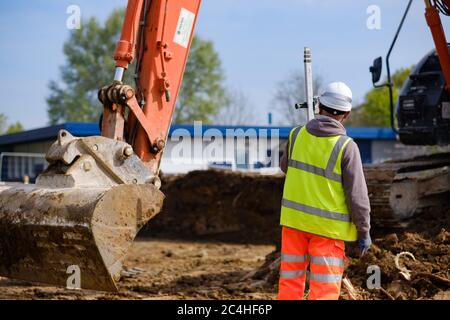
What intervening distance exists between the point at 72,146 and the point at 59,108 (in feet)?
132

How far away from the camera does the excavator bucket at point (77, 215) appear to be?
5.07 meters

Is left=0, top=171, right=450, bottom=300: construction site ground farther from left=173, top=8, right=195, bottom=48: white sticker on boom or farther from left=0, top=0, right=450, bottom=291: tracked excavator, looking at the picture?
left=173, top=8, right=195, bottom=48: white sticker on boom

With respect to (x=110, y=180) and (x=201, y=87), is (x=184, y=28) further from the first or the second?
(x=201, y=87)

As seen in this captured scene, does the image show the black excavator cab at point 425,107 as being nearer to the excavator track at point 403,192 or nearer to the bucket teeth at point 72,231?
the excavator track at point 403,192

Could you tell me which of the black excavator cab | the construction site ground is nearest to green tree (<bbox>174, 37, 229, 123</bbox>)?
the construction site ground

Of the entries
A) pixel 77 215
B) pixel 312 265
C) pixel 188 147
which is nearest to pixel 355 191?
pixel 312 265

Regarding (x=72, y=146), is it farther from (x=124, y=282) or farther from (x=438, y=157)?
(x=438, y=157)

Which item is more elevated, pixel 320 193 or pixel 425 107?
pixel 425 107

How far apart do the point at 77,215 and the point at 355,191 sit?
1.91m

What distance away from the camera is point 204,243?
609 inches

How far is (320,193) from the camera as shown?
15.7 feet

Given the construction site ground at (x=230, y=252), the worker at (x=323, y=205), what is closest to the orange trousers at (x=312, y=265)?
the worker at (x=323, y=205)

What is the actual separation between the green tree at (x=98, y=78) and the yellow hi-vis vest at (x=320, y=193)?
131ft

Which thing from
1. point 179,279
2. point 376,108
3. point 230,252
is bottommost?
point 230,252
